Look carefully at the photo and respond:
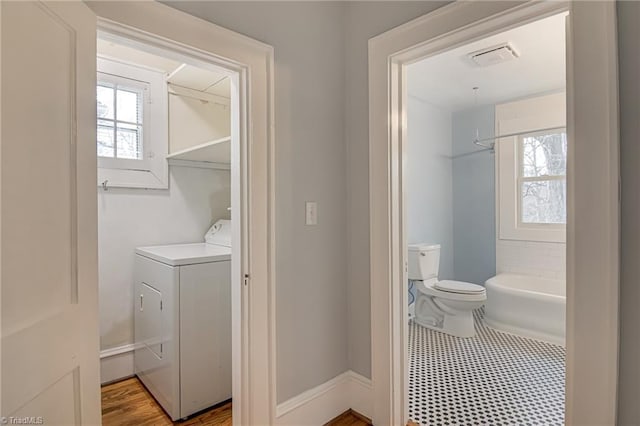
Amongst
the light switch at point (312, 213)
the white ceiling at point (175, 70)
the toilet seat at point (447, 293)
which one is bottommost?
the toilet seat at point (447, 293)

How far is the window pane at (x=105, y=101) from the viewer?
2.22m

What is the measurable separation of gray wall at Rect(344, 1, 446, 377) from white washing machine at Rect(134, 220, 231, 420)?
2.44ft

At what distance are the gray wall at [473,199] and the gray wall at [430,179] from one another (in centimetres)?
8

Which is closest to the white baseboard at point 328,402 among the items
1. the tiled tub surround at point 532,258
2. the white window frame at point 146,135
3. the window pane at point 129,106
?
the white window frame at point 146,135

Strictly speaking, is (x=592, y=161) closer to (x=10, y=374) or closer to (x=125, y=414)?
(x=10, y=374)

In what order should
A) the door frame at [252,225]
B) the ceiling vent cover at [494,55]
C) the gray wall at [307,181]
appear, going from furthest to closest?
the ceiling vent cover at [494,55] < the gray wall at [307,181] < the door frame at [252,225]

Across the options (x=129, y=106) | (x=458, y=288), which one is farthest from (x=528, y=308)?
(x=129, y=106)

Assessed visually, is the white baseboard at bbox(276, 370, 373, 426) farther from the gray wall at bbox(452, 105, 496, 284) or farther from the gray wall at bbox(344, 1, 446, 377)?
the gray wall at bbox(452, 105, 496, 284)

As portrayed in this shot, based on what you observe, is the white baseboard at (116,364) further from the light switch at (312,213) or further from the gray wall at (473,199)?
the gray wall at (473,199)

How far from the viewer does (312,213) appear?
69.6 inches

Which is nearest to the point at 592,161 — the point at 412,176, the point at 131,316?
the point at 412,176

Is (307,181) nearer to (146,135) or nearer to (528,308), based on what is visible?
(146,135)

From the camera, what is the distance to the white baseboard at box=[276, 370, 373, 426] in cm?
166

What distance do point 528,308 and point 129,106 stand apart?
12.0 feet
